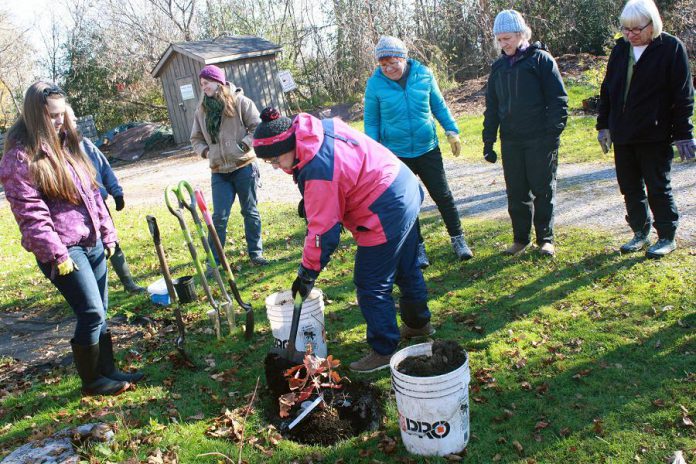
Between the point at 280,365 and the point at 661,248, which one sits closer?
the point at 280,365

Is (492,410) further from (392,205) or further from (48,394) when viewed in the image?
(48,394)

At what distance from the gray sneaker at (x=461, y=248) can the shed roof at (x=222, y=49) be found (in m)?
14.7

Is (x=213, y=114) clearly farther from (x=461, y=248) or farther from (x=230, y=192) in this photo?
(x=461, y=248)

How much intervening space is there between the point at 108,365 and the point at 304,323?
1.53 metres

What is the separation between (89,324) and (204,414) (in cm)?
101

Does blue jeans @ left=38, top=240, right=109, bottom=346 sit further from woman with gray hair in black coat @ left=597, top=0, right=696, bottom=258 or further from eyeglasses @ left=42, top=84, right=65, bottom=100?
woman with gray hair in black coat @ left=597, top=0, right=696, bottom=258

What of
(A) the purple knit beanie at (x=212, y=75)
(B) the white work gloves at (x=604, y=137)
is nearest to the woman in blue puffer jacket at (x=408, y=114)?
(B) the white work gloves at (x=604, y=137)

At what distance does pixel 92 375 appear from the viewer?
4332mm

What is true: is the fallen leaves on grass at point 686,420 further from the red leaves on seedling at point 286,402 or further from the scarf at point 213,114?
the scarf at point 213,114

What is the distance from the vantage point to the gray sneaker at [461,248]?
244 inches

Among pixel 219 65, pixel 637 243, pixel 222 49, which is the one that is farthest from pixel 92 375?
pixel 222 49

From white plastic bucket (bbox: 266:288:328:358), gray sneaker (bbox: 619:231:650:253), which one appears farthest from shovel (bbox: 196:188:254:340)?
gray sneaker (bbox: 619:231:650:253)

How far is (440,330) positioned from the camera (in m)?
4.82

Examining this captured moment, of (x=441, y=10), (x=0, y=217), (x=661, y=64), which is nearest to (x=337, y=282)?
(x=661, y=64)
